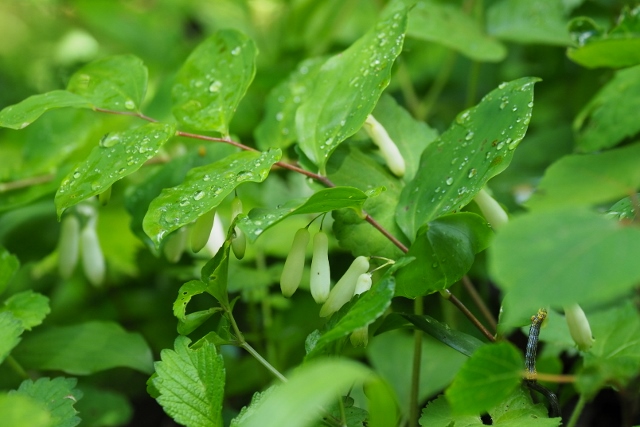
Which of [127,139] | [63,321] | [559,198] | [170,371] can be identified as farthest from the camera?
[63,321]

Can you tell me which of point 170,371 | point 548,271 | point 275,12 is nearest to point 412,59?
point 275,12

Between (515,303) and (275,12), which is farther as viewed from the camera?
(275,12)

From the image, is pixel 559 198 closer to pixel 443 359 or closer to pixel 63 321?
pixel 443 359

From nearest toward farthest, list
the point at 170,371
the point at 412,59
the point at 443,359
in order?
the point at 170,371
the point at 443,359
the point at 412,59

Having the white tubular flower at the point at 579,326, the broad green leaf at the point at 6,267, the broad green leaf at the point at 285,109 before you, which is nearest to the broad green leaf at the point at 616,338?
the white tubular flower at the point at 579,326

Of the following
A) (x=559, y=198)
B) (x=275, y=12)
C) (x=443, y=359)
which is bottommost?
(x=443, y=359)

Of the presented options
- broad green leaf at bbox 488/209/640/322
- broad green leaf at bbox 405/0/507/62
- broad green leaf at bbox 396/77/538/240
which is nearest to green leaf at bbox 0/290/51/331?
broad green leaf at bbox 396/77/538/240

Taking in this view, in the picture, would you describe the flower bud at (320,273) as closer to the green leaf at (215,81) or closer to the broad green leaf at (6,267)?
the green leaf at (215,81)
